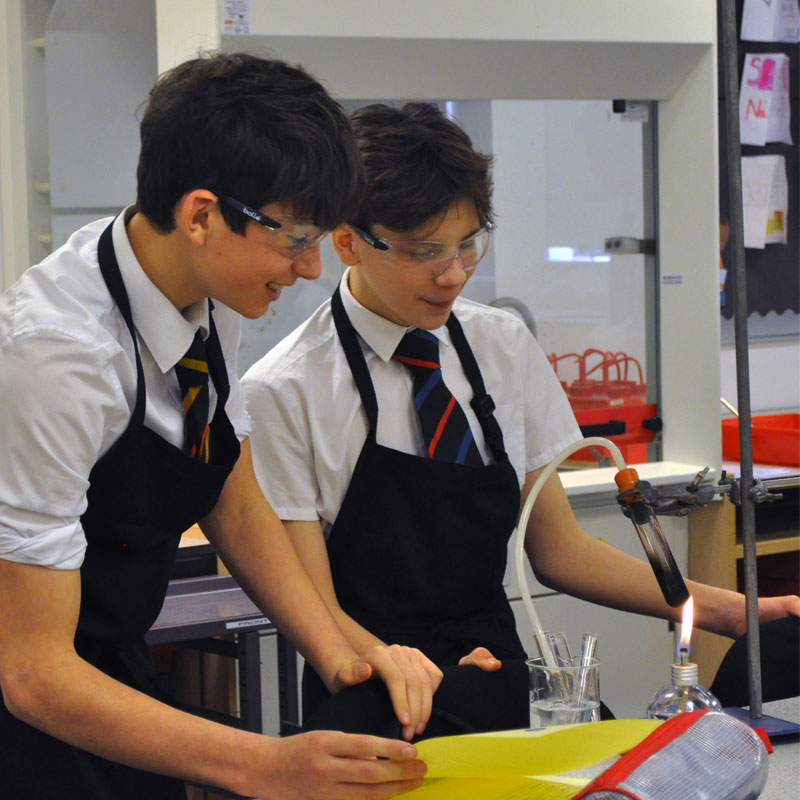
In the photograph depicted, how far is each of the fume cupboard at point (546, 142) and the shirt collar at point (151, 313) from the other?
1.33m

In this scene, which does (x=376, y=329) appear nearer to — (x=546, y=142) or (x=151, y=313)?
(x=151, y=313)

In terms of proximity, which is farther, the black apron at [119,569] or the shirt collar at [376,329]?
the shirt collar at [376,329]

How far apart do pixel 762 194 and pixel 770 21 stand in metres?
0.59

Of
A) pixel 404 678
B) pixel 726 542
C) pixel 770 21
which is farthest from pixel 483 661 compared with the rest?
pixel 770 21

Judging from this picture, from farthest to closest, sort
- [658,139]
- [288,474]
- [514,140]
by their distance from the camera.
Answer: [514,140]
[658,139]
[288,474]

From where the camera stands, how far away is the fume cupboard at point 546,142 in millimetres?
2510

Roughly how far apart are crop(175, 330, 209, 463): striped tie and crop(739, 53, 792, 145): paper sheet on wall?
305 centimetres

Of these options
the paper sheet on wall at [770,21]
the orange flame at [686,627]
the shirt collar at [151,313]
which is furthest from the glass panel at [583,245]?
the shirt collar at [151,313]

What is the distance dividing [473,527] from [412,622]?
0.15 metres

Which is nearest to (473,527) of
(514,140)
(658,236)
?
(658,236)

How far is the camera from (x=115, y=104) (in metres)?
3.34

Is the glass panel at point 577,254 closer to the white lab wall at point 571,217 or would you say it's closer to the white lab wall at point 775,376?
the white lab wall at point 571,217

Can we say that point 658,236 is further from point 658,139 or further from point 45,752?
point 45,752

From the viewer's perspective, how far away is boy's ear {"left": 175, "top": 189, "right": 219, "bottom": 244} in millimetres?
1078
